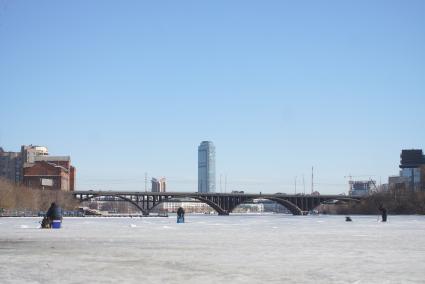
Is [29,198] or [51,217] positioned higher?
[29,198]

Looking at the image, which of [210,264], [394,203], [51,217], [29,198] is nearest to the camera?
[210,264]

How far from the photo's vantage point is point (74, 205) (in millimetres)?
188500

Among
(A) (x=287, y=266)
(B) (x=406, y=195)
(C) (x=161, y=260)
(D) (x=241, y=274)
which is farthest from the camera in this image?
(B) (x=406, y=195)

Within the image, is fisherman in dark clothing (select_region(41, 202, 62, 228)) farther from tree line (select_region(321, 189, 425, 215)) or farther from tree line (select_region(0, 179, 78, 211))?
tree line (select_region(321, 189, 425, 215))

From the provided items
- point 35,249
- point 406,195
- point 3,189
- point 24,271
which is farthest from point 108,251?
point 406,195

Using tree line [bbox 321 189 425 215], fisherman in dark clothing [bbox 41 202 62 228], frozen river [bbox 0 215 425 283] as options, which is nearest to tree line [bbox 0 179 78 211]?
tree line [bbox 321 189 425 215]

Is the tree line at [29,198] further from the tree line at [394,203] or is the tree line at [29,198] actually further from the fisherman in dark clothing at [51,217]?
the fisherman in dark clothing at [51,217]

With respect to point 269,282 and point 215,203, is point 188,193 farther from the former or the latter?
point 269,282

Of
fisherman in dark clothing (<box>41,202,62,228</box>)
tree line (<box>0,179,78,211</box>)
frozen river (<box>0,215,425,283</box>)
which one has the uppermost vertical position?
tree line (<box>0,179,78,211</box>)

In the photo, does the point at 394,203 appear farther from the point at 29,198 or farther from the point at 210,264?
the point at 210,264

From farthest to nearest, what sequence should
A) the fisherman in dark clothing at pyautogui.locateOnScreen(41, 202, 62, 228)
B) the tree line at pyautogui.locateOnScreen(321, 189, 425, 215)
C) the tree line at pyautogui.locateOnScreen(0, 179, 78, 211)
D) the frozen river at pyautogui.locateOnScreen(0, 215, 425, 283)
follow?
1. the tree line at pyautogui.locateOnScreen(321, 189, 425, 215)
2. the tree line at pyautogui.locateOnScreen(0, 179, 78, 211)
3. the fisherman in dark clothing at pyautogui.locateOnScreen(41, 202, 62, 228)
4. the frozen river at pyautogui.locateOnScreen(0, 215, 425, 283)

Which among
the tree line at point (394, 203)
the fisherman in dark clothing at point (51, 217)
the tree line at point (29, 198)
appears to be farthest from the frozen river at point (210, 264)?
the tree line at point (394, 203)

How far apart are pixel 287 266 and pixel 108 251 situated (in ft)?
25.9

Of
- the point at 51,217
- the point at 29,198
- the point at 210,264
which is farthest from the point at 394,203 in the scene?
the point at 210,264
